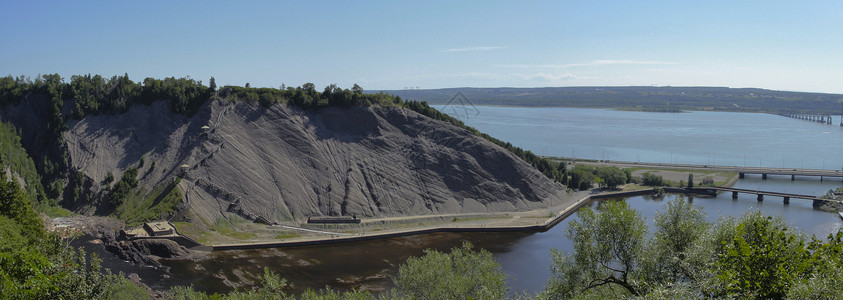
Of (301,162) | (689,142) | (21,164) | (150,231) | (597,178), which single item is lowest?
(689,142)

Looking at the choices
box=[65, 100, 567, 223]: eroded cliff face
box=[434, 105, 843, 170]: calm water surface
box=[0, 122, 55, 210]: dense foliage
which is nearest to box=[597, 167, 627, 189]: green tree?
box=[65, 100, 567, 223]: eroded cliff face

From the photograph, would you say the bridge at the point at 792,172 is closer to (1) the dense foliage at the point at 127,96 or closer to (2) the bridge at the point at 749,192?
(2) the bridge at the point at 749,192

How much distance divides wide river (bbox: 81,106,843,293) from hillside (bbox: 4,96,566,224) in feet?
24.0

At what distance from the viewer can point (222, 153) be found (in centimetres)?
5981

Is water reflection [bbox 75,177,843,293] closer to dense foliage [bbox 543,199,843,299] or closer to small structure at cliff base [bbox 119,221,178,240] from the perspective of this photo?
small structure at cliff base [bbox 119,221,178,240]

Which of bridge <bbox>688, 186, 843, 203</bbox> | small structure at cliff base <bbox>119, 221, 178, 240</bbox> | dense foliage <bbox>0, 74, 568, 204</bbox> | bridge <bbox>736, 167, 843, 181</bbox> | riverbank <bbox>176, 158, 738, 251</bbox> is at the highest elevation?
dense foliage <bbox>0, 74, 568, 204</bbox>

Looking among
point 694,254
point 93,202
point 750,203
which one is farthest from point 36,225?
point 750,203

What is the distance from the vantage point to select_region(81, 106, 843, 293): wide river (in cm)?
A: 4247

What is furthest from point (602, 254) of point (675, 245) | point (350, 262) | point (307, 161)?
point (307, 161)

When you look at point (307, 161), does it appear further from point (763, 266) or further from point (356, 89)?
point (763, 266)

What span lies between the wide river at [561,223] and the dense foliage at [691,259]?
2.24m

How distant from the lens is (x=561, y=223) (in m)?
62.1

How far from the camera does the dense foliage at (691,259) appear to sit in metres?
13.3

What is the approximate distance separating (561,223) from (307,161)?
28641 millimetres
